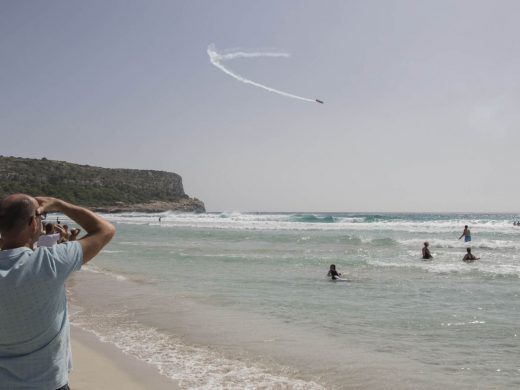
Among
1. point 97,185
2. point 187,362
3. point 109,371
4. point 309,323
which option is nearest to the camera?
point 109,371

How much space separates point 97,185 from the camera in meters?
123

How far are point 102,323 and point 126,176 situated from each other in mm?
135057

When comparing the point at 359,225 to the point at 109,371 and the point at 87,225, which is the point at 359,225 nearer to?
the point at 109,371

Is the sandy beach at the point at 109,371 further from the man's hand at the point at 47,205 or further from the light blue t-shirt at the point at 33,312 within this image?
the man's hand at the point at 47,205

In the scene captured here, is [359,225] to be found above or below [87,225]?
below

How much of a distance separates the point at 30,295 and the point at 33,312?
0.10m

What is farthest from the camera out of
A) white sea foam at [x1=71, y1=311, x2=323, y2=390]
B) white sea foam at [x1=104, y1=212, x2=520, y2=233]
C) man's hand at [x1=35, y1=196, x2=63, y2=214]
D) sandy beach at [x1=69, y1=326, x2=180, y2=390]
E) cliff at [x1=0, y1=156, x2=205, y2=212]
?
cliff at [x1=0, y1=156, x2=205, y2=212]

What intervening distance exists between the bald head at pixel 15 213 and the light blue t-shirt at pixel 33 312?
109 mm

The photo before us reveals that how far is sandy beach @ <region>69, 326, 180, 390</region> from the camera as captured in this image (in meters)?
5.52

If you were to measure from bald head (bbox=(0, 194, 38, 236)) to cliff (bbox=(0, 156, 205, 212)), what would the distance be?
314 ft

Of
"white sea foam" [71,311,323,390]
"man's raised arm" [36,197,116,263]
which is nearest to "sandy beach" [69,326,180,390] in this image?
"white sea foam" [71,311,323,390]

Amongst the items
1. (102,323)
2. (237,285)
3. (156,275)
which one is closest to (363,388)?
(102,323)

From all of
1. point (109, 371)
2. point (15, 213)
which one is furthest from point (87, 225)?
point (109, 371)

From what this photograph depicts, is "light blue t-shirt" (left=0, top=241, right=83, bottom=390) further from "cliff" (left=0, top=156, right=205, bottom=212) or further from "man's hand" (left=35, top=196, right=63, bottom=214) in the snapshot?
"cliff" (left=0, top=156, right=205, bottom=212)
